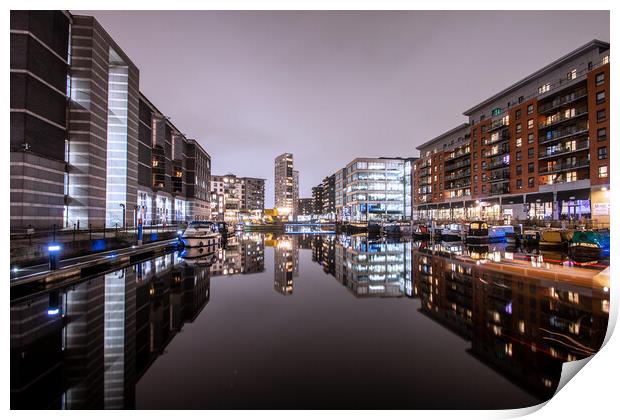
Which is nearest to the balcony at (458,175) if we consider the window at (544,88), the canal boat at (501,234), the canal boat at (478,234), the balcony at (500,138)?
the balcony at (500,138)

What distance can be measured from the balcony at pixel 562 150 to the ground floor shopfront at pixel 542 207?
712cm

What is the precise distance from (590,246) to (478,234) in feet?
47.9

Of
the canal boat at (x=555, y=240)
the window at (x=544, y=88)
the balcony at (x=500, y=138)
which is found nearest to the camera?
the canal boat at (x=555, y=240)

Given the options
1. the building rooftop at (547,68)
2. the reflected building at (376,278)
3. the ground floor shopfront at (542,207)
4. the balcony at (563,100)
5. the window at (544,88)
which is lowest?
the reflected building at (376,278)

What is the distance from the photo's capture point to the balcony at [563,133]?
177 ft

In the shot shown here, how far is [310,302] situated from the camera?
12.7m

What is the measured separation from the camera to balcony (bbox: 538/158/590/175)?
53.3m

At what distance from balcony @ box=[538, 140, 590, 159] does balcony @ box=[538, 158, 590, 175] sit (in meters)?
1.97

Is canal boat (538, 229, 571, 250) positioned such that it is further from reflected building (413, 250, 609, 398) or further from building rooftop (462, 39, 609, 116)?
building rooftop (462, 39, 609, 116)

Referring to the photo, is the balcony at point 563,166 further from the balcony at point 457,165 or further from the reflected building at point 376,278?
the reflected building at point 376,278

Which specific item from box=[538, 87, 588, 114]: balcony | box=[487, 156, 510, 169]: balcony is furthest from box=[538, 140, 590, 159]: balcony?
box=[487, 156, 510, 169]: balcony

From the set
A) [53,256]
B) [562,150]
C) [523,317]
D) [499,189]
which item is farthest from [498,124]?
[53,256]

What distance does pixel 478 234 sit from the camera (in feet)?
130
